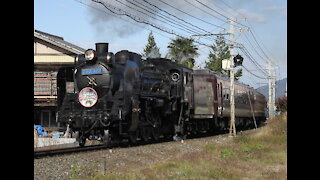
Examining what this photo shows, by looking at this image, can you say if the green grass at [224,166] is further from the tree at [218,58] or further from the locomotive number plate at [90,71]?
the tree at [218,58]

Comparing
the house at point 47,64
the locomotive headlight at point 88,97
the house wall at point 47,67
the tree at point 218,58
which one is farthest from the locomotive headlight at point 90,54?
the tree at point 218,58

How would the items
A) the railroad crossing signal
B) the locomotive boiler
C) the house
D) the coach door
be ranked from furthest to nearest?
the house, the railroad crossing signal, the coach door, the locomotive boiler

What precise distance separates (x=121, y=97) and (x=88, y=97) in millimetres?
1164

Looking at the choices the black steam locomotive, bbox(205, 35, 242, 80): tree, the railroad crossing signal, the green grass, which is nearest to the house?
the railroad crossing signal

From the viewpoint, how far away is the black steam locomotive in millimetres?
14055

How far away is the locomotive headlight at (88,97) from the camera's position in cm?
1410

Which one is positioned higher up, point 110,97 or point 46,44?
point 46,44

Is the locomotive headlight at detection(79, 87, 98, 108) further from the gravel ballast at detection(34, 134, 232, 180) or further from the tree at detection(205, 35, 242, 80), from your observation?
the tree at detection(205, 35, 242, 80)

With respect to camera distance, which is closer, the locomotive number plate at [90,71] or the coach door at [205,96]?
the locomotive number plate at [90,71]
